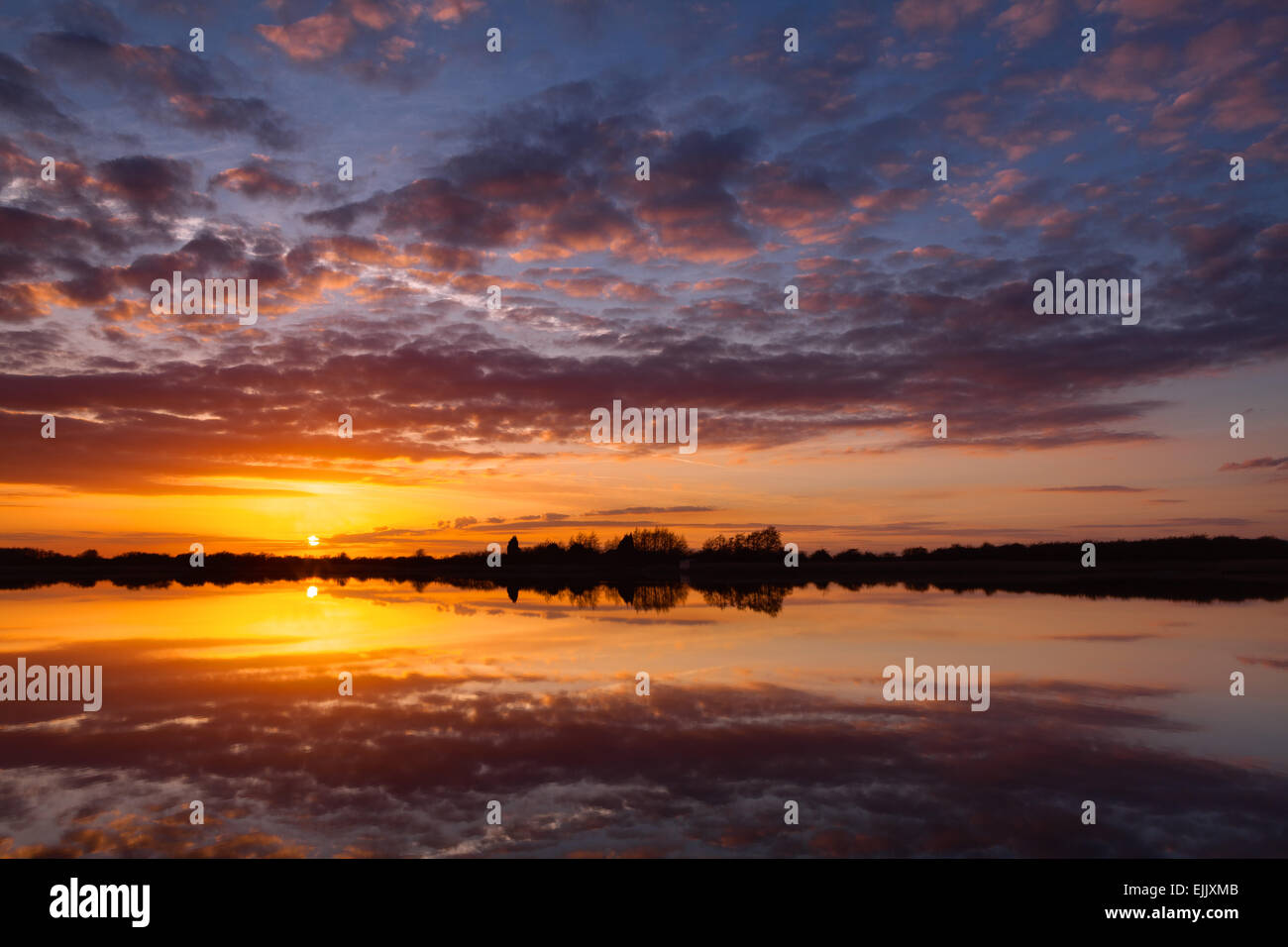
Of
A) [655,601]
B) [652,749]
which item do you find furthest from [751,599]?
[652,749]

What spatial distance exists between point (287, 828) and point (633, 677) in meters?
11.2

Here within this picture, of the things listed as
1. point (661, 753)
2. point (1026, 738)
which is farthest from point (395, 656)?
point (1026, 738)

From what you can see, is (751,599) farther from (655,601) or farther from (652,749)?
(652,749)

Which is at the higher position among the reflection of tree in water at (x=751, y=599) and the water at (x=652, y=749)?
the water at (x=652, y=749)

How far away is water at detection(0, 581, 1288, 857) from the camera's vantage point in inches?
375

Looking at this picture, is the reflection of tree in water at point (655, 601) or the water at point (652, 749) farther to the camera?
the reflection of tree in water at point (655, 601)

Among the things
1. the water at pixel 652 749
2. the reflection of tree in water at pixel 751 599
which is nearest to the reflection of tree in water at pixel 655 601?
the reflection of tree in water at pixel 751 599

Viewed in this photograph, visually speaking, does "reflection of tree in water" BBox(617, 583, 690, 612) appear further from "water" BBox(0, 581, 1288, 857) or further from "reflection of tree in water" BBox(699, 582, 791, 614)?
"water" BBox(0, 581, 1288, 857)

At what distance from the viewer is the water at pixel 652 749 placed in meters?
9.52

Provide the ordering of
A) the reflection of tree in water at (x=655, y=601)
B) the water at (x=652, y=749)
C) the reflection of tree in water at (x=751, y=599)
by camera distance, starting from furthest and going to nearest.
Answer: the reflection of tree in water at (x=655, y=601) < the reflection of tree in water at (x=751, y=599) < the water at (x=652, y=749)

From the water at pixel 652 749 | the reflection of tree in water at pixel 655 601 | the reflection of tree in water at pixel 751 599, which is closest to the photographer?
the water at pixel 652 749

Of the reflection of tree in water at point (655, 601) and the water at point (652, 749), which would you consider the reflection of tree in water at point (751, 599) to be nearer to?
the reflection of tree in water at point (655, 601)
